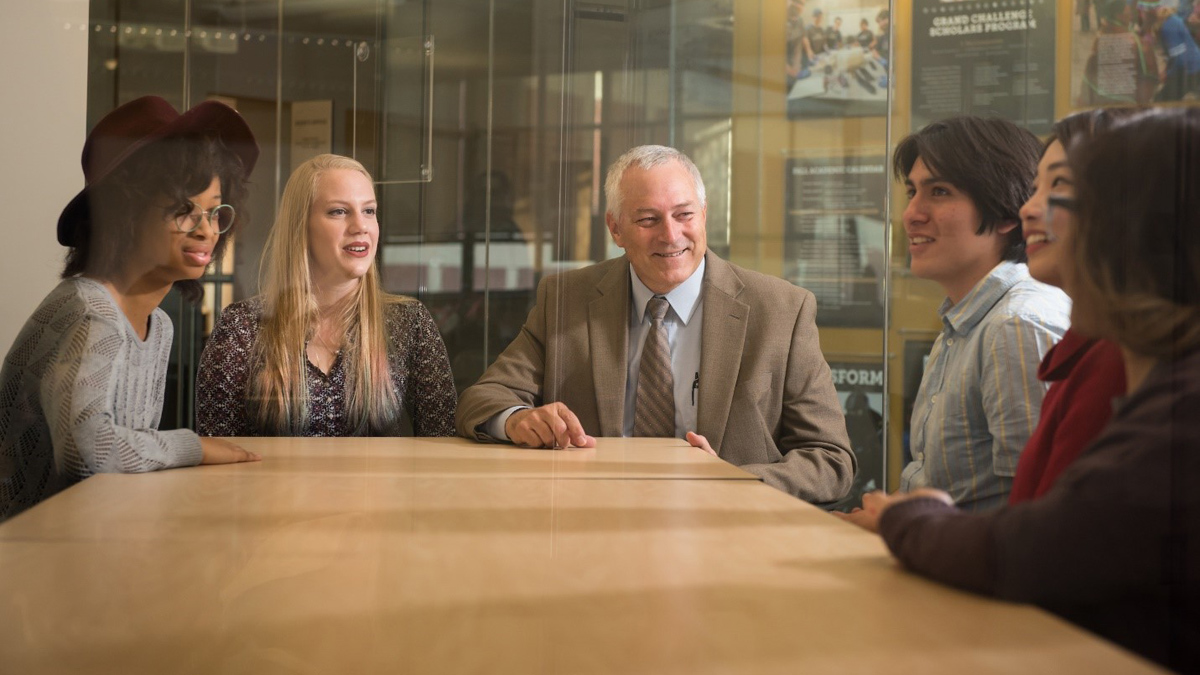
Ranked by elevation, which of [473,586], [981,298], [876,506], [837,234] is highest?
[837,234]

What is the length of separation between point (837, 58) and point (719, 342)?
0.54 meters

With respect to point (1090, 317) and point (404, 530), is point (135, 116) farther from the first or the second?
point (1090, 317)

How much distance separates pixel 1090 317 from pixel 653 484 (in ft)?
2.53

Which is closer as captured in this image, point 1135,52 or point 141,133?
point 1135,52

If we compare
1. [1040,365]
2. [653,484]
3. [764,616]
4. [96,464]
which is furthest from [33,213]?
[1040,365]

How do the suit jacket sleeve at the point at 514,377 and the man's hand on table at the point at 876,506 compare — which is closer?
the man's hand on table at the point at 876,506

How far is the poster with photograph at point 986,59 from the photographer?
1.22 meters

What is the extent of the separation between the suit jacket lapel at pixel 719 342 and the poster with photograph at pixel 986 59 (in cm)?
52

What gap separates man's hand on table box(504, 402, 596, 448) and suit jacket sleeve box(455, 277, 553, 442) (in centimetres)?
3

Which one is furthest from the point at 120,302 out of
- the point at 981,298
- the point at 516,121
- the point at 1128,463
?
the point at 1128,463

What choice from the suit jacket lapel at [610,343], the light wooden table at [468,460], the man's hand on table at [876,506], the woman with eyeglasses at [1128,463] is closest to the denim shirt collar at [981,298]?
the woman with eyeglasses at [1128,463]

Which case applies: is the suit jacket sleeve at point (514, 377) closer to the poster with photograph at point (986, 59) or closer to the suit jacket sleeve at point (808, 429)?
the suit jacket sleeve at point (808, 429)

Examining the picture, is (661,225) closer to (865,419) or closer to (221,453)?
(865,419)

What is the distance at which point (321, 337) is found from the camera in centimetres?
171
